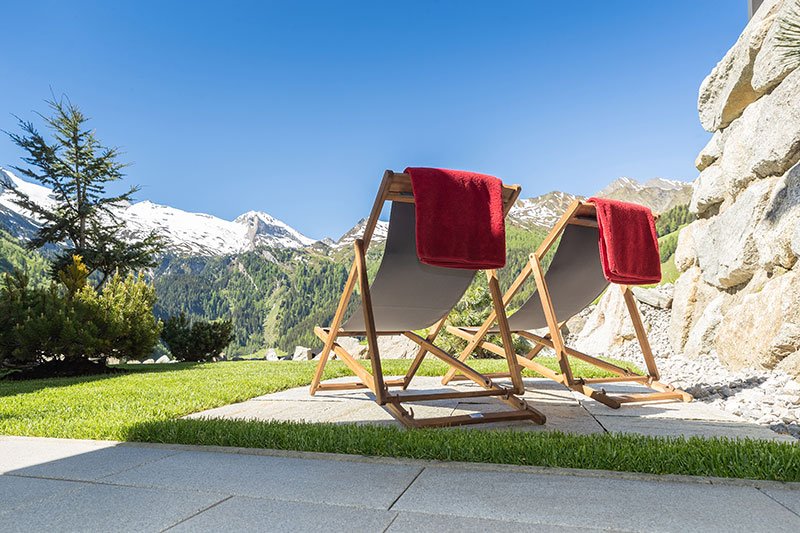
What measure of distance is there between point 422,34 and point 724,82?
8.99 m

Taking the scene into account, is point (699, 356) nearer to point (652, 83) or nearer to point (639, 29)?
point (652, 83)

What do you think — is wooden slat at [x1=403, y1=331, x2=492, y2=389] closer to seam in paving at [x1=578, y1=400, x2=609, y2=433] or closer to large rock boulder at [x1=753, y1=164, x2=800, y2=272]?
seam in paving at [x1=578, y1=400, x2=609, y2=433]

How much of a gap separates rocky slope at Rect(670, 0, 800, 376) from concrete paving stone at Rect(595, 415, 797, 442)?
2.28m

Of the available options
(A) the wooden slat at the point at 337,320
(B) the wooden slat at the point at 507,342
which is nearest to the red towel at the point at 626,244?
(B) the wooden slat at the point at 507,342

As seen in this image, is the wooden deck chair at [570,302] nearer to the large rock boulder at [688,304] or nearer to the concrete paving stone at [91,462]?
the concrete paving stone at [91,462]

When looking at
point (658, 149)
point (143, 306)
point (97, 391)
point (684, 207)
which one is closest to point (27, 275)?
point (143, 306)

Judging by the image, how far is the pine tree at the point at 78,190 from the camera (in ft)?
53.3

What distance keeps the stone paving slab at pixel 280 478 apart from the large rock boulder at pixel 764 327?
4412 millimetres

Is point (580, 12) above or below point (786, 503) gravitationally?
above

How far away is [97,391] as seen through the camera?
5.18m

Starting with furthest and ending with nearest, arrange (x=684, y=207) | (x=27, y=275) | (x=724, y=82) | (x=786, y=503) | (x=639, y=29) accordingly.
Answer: (x=684, y=207), (x=639, y=29), (x=27, y=275), (x=724, y=82), (x=786, y=503)

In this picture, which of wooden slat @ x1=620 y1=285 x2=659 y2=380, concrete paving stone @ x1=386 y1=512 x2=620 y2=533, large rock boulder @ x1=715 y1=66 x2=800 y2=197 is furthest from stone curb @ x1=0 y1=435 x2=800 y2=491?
large rock boulder @ x1=715 y1=66 x2=800 y2=197

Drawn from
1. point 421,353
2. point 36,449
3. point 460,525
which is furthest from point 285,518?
point 421,353

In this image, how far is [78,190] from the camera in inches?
671
